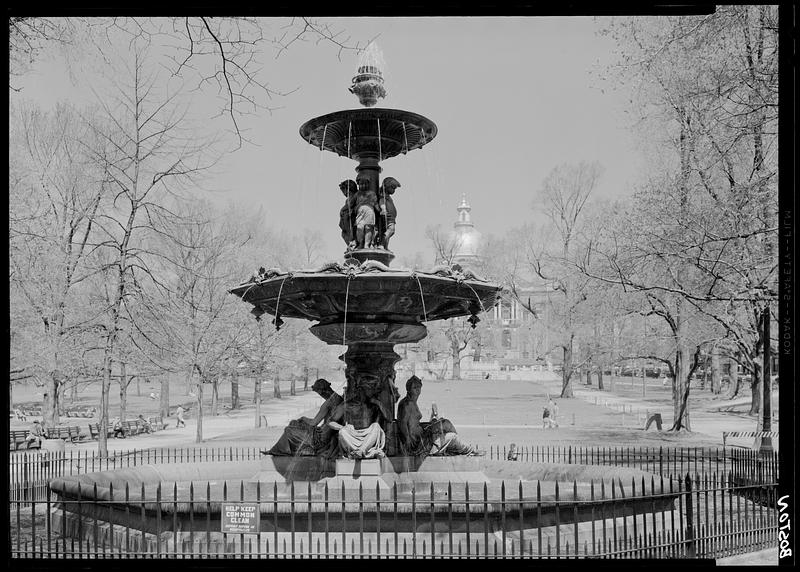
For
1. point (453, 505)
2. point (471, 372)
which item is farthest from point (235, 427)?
point (471, 372)

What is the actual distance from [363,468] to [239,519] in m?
2.65

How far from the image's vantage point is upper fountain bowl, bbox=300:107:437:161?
11335 millimetres

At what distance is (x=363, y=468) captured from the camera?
36.4 ft

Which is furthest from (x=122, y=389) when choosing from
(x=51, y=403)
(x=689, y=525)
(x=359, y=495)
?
(x=689, y=525)

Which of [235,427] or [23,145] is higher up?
[23,145]

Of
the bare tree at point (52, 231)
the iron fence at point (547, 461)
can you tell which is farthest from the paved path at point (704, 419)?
the bare tree at point (52, 231)

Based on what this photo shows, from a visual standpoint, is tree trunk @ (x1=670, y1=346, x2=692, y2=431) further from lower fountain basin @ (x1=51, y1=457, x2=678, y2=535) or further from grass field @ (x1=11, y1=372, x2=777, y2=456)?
lower fountain basin @ (x1=51, y1=457, x2=678, y2=535)

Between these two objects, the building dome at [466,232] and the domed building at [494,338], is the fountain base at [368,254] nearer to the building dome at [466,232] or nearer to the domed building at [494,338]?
the domed building at [494,338]

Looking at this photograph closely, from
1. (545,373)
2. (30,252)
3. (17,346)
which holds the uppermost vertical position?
(30,252)

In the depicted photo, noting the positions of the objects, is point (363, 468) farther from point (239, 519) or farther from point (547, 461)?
point (547, 461)

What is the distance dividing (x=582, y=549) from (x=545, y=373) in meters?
77.8

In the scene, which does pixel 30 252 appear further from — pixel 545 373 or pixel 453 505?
pixel 545 373

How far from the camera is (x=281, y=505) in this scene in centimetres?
955

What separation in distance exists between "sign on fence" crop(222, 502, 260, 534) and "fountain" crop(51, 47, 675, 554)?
110 mm
